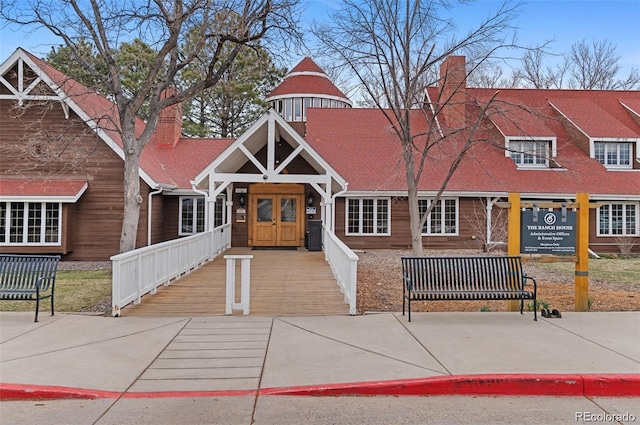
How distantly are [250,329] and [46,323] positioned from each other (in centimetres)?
335

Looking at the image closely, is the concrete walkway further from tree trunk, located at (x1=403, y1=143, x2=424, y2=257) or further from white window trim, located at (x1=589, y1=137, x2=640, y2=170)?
white window trim, located at (x1=589, y1=137, x2=640, y2=170)

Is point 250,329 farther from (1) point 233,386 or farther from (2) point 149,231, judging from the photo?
(2) point 149,231

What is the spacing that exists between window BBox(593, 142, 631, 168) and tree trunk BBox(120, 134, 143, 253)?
2158 cm

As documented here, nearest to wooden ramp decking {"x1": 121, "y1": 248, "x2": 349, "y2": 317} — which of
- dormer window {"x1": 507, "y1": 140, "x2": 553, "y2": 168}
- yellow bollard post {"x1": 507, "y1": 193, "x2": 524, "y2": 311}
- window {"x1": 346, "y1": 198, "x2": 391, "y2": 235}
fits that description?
yellow bollard post {"x1": 507, "y1": 193, "x2": 524, "y2": 311}

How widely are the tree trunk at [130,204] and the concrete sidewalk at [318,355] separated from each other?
2.58m

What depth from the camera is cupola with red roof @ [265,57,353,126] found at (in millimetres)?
33000

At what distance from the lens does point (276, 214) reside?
20234mm

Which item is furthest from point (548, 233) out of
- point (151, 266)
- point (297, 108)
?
point (297, 108)

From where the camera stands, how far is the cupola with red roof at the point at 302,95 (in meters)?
33.0

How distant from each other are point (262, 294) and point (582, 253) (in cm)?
630

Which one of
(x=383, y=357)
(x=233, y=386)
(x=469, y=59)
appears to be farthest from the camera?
(x=469, y=59)

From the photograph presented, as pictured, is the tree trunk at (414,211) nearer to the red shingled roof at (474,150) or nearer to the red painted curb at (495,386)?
the red shingled roof at (474,150)

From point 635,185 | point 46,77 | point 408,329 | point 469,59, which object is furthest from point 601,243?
point 46,77

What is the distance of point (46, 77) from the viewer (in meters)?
15.4
